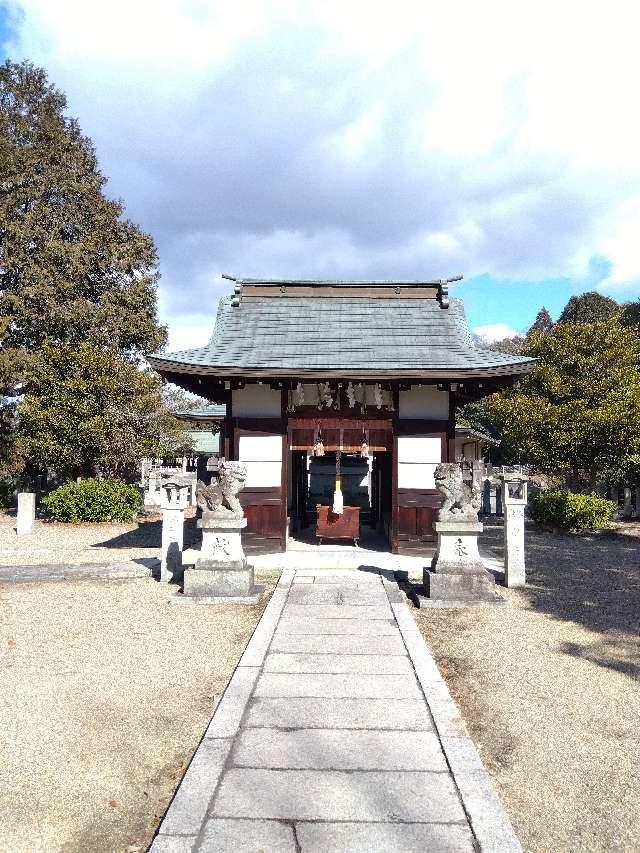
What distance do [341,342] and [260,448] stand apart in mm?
2893

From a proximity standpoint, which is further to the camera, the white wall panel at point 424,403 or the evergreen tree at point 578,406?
the evergreen tree at point 578,406

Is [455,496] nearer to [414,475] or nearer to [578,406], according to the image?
[414,475]

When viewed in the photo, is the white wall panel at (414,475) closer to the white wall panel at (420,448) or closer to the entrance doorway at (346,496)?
the white wall panel at (420,448)

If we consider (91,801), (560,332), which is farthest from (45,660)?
(560,332)

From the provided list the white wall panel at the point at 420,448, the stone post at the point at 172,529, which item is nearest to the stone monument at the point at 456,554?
the white wall panel at the point at 420,448

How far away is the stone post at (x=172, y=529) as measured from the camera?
31.0 feet

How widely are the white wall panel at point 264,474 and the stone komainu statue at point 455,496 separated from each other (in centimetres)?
393

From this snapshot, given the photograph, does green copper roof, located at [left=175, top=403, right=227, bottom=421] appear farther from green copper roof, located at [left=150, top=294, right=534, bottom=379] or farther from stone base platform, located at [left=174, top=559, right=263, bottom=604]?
stone base platform, located at [left=174, top=559, right=263, bottom=604]

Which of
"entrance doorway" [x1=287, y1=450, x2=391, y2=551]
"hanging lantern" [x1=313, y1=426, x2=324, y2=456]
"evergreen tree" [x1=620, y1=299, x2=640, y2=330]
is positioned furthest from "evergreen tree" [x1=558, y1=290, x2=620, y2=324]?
"hanging lantern" [x1=313, y1=426, x2=324, y2=456]

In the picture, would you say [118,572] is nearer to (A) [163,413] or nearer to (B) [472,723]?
(B) [472,723]

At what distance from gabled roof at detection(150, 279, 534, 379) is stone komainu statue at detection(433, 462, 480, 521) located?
250cm

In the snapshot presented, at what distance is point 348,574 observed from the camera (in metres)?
9.47

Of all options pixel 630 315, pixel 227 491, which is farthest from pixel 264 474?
pixel 630 315

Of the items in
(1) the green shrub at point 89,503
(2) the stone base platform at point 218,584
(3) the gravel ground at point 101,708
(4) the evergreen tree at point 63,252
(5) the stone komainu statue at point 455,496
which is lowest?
(3) the gravel ground at point 101,708
